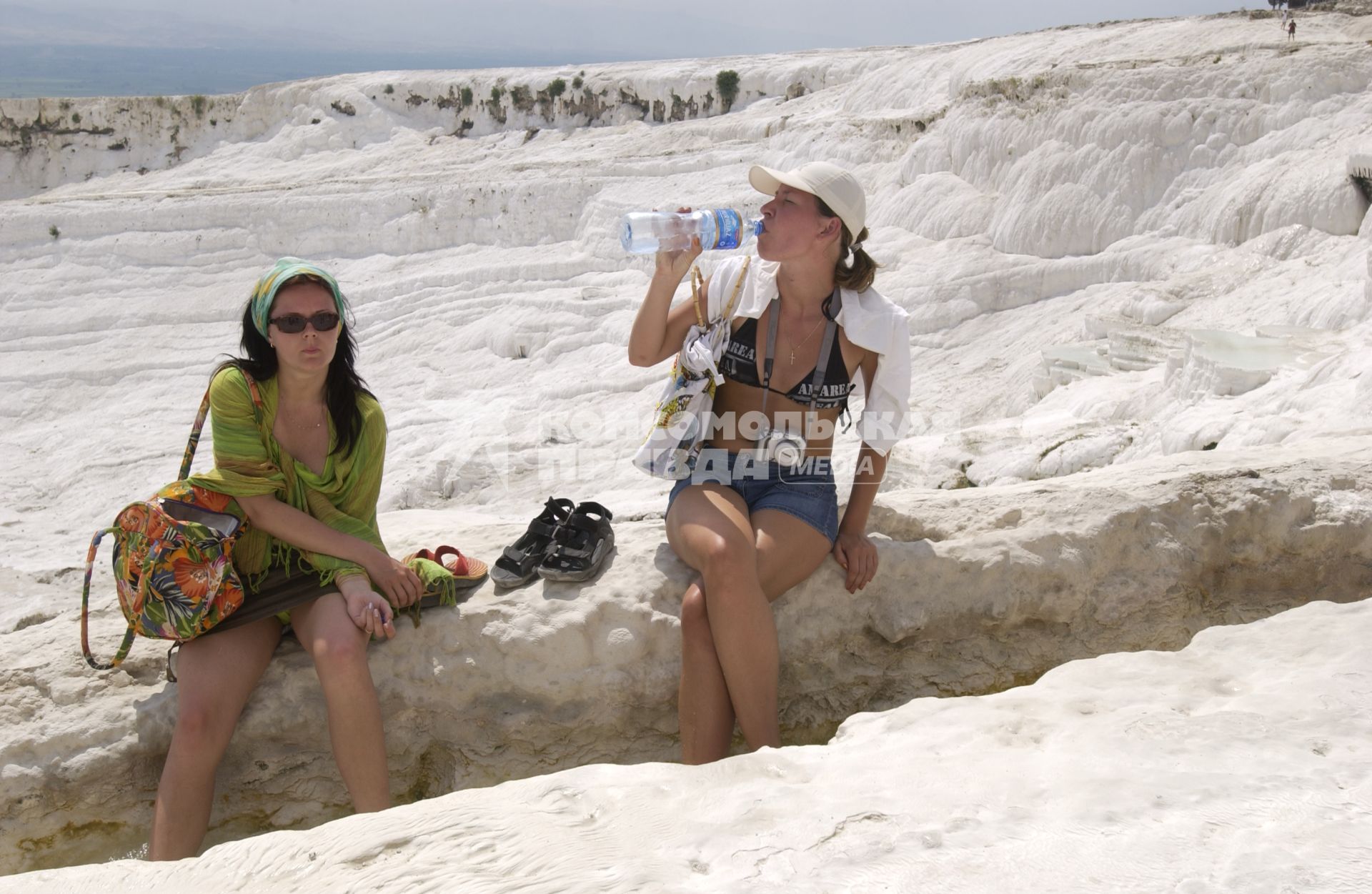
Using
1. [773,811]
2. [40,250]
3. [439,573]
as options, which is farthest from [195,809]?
[40,250]

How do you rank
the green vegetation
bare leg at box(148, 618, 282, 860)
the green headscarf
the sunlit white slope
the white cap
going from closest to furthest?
the sunlit white slope, bare leg at box(148, 618, 282, 860), the green headscarf, the white cap, the green vegetation

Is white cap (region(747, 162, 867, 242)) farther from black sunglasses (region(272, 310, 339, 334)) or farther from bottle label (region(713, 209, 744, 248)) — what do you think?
black sunglasses (region(272, 310, 339, 334))

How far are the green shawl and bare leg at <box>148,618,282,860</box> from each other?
0.20 meters

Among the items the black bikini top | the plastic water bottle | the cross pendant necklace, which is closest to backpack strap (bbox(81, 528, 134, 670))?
the plastic water bottle

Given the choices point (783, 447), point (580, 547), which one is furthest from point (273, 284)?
point (783, 447)

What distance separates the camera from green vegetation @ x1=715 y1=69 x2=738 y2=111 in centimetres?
2192

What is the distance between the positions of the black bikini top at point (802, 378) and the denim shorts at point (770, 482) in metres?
0.18

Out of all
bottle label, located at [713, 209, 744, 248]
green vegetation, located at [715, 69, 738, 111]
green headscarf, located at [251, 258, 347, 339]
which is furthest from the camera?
green vegetation, located at [715, 69, 738, 111]

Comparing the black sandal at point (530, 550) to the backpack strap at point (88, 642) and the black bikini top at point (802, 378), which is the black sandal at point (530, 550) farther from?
the backpack strap at point (88, 642)

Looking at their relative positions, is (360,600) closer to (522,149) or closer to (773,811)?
(773,811)

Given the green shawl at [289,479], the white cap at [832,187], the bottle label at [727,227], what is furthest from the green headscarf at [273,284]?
the white cap at [832,187]

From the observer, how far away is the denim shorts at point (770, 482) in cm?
302

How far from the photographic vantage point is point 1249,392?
21.9ft

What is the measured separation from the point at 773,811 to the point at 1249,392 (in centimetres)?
591
